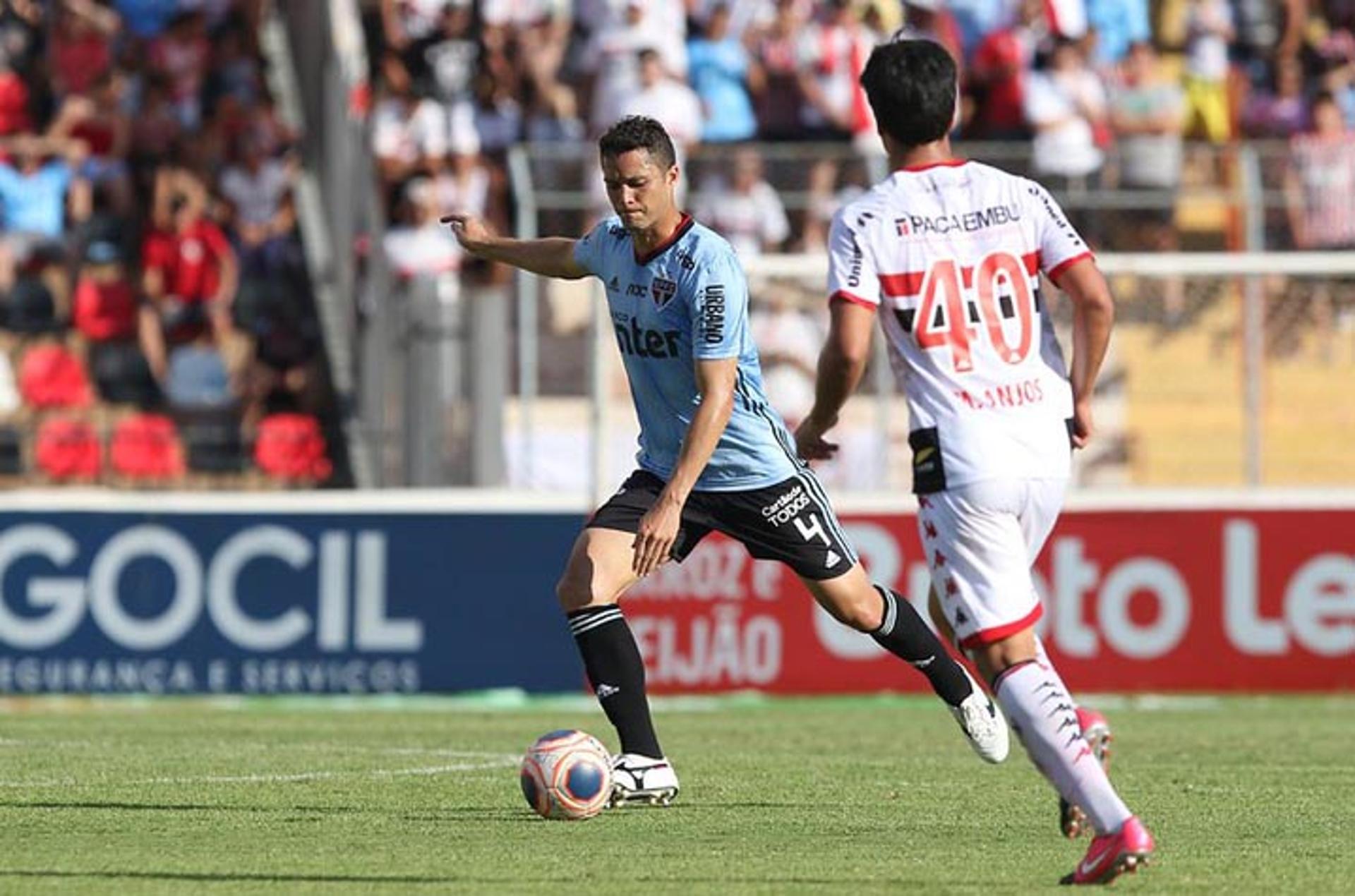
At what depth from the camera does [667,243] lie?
9547 mm

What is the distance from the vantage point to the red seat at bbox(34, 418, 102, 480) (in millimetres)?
17766

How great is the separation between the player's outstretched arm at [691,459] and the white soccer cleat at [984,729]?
151 centimetres

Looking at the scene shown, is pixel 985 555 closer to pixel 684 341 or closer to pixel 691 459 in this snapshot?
pixel 691 459

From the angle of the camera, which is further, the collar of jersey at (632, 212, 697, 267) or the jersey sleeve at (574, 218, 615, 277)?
the jersey sleeve at (574, 218, 615, 277)

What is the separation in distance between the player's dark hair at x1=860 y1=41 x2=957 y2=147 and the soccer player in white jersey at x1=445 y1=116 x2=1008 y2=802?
1.77 meters

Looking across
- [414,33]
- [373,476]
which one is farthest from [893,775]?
[414,33]

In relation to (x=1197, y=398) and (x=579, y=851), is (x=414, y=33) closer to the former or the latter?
(x=1197, y=398)

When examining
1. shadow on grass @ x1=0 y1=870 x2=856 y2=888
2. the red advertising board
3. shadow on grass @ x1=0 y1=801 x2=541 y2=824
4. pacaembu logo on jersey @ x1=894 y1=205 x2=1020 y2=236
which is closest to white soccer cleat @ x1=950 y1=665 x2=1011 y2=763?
shadow on grass @ x1=0 y1=801 x2=541 y2=824

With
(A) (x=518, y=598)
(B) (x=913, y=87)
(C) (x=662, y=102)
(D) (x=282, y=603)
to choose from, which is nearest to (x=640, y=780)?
(B) (x=913, y=87)

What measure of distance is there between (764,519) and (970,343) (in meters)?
2.49

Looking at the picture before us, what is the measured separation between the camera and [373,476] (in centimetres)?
1812

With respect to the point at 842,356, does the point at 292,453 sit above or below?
below

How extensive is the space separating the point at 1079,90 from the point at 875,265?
550 inches

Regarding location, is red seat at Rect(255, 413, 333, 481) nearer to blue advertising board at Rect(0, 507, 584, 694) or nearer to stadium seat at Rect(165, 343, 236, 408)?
blue advertising board at Rect(0, 507, 584, 694)
